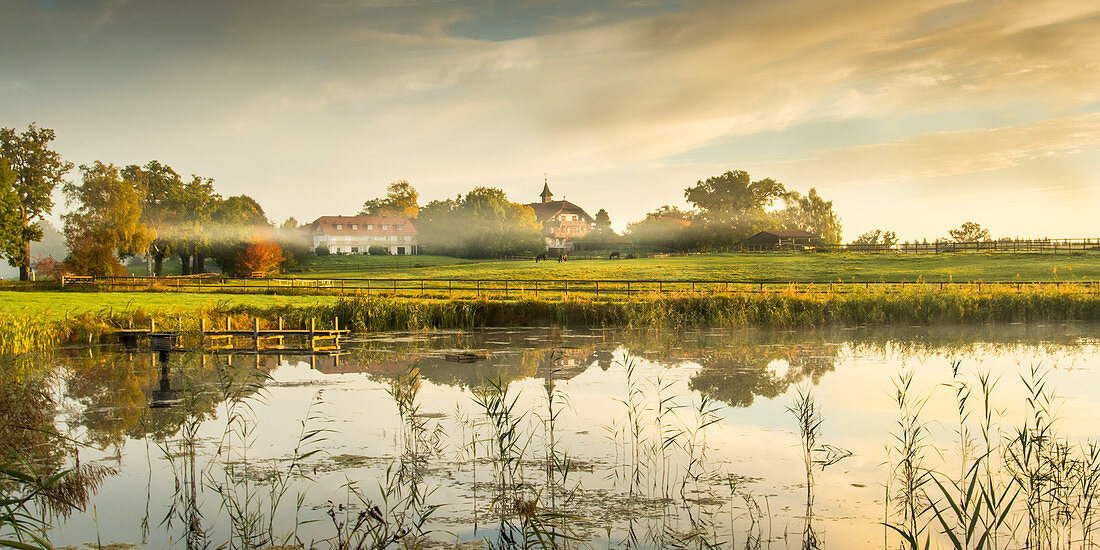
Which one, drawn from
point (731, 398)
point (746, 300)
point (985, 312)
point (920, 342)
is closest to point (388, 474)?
point (731, 398)

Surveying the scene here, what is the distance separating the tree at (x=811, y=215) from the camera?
4820 inches

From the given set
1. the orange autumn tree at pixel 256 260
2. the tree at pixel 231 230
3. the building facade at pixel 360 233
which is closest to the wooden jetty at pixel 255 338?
the orange autumn tree at pixel 256 260

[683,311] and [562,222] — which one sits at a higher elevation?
[562,222]

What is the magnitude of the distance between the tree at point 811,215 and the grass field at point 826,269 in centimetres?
5007

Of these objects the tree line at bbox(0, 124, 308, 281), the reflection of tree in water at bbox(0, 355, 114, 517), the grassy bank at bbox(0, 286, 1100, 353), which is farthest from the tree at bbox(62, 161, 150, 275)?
the reflection of tree in water at bbox(0, 355, 114, 517)

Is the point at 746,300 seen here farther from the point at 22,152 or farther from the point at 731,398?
the point at 22,152

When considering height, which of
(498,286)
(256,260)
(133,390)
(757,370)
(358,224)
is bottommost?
(757,370)

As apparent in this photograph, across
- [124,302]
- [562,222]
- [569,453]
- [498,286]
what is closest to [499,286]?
[498,286]

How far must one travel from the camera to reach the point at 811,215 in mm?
126250

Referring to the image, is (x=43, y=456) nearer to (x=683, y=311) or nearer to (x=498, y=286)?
(x=683, y=311)

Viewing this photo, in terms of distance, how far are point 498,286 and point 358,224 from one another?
7882cm

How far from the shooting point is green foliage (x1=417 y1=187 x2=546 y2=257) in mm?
100250

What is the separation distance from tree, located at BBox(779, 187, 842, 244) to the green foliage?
146 ft

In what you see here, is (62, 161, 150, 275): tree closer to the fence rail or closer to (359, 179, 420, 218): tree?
the fence rail
